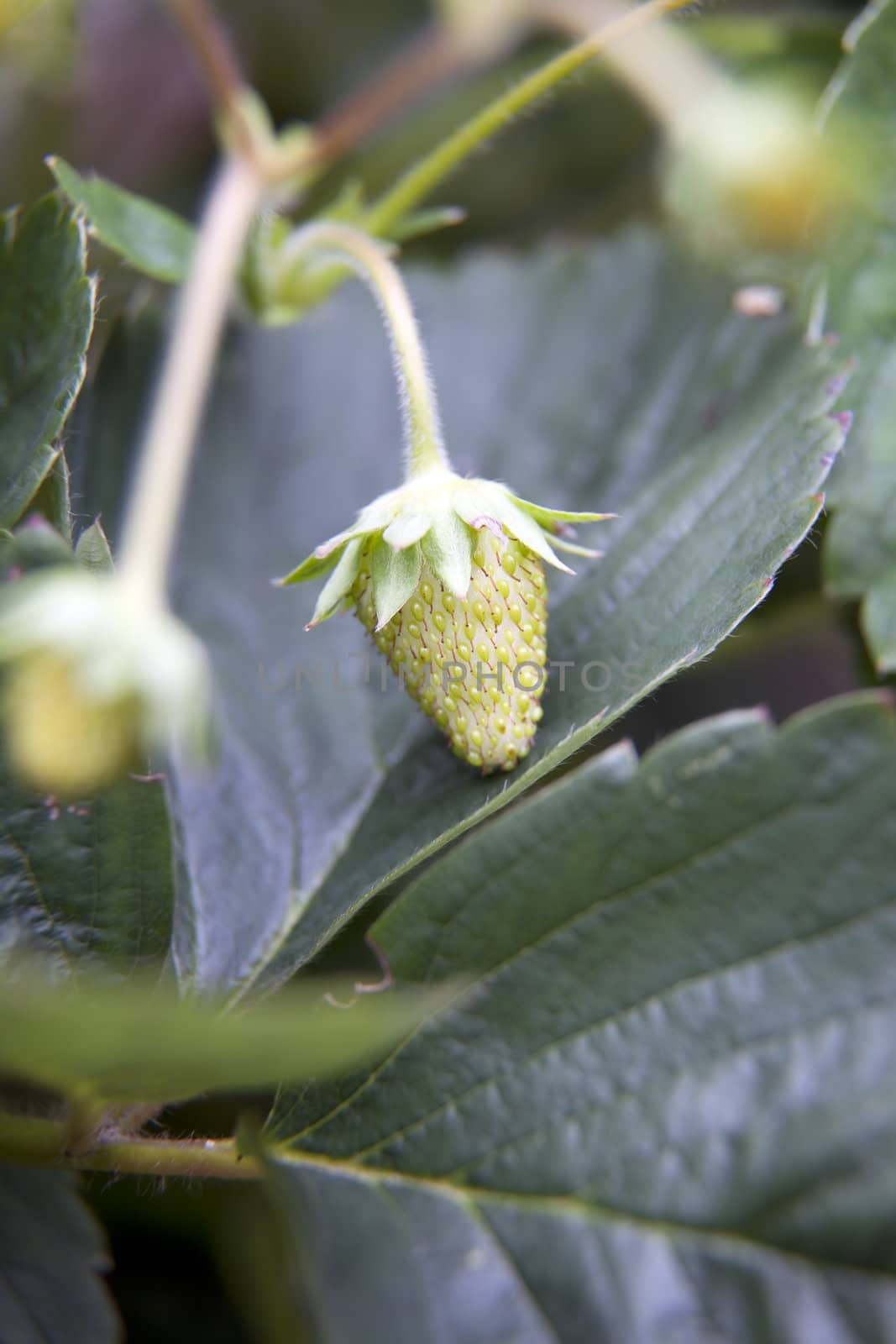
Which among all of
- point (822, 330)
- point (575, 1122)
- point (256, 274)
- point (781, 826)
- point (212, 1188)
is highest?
point (256, 274)

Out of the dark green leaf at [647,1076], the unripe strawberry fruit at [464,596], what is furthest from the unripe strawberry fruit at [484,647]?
the dark green leaf at [647,1076]

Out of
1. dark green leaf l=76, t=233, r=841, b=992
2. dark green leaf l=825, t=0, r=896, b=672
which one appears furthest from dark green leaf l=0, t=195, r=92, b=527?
dark green leaf l=825, t=0, r=896, b=672

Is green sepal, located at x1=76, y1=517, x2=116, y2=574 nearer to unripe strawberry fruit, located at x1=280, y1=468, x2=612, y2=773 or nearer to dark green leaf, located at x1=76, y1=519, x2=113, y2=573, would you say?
dark green leaf, located at x1=76, y1=519, x2=113, y2=573

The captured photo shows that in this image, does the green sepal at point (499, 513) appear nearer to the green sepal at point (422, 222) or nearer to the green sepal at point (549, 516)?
the green sepal at point (549, 516)

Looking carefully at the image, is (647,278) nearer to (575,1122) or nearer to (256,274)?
(256,274)

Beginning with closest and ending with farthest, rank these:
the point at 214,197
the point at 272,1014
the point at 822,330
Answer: the point at 272,1014
the point at 822,330
the point at 214,197

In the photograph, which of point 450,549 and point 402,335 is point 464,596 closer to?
point 450,549

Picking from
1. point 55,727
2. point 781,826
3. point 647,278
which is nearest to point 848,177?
point 647,278
